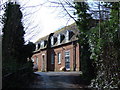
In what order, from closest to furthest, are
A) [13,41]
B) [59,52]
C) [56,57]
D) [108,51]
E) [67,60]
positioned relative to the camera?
[108,51] < [13,41] < [67,60] < [59,52] < [56,57]

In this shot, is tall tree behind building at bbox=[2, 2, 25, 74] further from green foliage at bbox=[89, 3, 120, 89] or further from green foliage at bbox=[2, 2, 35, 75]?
green foliage at bbox=[89, 3, 120, 89]

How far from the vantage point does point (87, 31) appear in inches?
363

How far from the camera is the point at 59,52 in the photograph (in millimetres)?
29750

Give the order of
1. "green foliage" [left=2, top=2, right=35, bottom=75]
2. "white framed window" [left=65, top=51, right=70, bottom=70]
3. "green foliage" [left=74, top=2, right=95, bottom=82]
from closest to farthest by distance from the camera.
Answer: "green foliage" [left=2, top=2, right=35, bottom=75], "green foliage" [left=74, top=2, right=95, bottom=82], "white framed window" [left=65, top=51, right=70, bottom=70]

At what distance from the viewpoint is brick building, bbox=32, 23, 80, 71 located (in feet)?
82.7

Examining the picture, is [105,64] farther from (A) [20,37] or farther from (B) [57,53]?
(B) [57,53]

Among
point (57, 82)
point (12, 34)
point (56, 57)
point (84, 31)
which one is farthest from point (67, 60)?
point (84, 31)

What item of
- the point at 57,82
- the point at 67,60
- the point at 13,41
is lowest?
the point at 57,82

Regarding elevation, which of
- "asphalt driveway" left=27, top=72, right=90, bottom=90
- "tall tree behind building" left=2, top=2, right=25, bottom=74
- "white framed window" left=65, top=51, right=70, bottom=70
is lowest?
"asphalt driveway" left=27, top=72, right=90, bottom=90

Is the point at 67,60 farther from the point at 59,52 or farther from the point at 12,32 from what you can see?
the point at 12,32

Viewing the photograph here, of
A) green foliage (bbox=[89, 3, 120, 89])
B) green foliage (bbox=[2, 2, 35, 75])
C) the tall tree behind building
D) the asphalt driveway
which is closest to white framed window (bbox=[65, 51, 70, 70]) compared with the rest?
green foliage (bbox=[2, 2, 35, 75])

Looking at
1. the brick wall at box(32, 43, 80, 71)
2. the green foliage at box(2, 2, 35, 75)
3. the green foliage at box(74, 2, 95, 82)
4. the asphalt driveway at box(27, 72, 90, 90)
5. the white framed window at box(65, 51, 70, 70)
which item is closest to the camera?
the green foliage at box(2, 2, 35, 75)

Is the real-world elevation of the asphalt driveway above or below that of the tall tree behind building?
below

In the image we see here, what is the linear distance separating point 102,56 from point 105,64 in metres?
0.34
